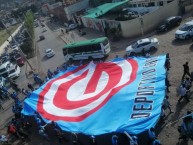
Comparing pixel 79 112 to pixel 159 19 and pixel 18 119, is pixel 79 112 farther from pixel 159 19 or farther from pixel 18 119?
pixel 159 19

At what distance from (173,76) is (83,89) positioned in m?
8.52

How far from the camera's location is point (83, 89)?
2212cm

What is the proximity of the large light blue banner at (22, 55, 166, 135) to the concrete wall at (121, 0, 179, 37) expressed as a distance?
16.5 metres

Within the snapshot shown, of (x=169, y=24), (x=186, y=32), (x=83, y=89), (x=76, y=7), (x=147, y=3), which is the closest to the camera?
(x=83, y=89)

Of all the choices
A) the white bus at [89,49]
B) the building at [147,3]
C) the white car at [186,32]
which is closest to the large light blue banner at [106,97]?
the white bus at [89,49]

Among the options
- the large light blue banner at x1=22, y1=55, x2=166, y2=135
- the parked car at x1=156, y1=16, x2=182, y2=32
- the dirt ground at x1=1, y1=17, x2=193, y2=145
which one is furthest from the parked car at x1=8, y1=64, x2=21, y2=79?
the parked car at x1=156, y1=16, x2=182, y2=32

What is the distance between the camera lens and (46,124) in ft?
64.8

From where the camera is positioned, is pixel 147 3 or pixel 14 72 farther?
pixel 147 3

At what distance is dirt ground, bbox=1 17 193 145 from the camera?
56.5ft

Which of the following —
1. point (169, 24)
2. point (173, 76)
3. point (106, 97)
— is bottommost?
point (169, 24)

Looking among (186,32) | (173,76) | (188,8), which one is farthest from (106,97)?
(188,8)

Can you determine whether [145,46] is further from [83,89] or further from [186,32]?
[83,89]

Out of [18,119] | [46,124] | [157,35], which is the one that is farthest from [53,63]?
[46,124]

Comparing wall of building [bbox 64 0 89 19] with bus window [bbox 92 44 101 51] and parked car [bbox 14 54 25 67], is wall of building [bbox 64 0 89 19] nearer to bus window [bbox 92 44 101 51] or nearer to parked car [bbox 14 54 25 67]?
parked car [bbox 14 54 25 67]
